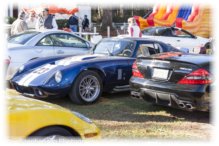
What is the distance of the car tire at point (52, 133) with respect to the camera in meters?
3.43

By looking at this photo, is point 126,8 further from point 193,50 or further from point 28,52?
point 28,52

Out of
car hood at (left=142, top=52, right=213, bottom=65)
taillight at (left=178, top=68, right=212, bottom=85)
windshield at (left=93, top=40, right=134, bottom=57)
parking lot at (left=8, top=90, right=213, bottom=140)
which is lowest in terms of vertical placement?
parking lot at (left=8, top=90, right=213, bottom=140)

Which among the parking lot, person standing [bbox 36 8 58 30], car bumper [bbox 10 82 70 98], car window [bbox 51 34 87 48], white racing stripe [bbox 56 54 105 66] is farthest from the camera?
person standing [bbox 36 8 58 30]

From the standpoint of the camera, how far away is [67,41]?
31.1ft

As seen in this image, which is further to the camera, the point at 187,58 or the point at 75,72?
→ the point at 75,72

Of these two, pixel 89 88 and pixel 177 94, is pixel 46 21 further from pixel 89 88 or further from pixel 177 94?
pixel 177 94

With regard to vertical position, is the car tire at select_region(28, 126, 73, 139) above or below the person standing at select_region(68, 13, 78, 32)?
below

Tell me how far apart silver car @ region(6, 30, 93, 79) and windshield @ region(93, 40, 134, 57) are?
5.31 feet

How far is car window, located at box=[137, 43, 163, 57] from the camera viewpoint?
7.68m

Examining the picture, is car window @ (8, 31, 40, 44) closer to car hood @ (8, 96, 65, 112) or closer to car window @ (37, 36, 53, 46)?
car window @ (37, 36, 53, 46)

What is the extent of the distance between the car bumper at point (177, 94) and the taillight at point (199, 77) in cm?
6

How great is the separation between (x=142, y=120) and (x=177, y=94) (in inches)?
27.6

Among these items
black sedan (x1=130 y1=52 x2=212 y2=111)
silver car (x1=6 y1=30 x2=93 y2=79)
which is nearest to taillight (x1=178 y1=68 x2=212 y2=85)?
black sedan (x1=130 y1=52 x2=212 y2=111)

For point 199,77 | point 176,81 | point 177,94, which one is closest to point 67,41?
point 176,81
